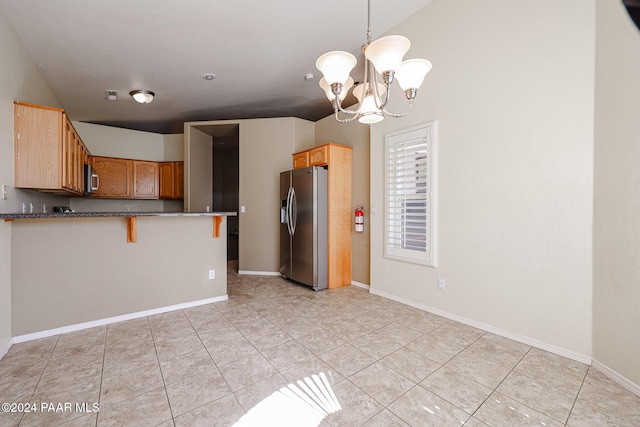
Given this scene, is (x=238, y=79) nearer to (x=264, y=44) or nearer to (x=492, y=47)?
(x=264, y=44)

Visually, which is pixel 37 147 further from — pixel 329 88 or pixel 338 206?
pixel 338 206

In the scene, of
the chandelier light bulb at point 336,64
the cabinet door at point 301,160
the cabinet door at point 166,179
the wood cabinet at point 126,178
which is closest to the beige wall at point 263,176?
the cabinet door at point 301,160

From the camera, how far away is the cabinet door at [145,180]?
234 inches

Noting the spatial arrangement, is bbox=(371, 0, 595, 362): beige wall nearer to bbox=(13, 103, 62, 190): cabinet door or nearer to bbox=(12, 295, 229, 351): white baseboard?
bbox=(12, 295, 229, 351): white baseboard

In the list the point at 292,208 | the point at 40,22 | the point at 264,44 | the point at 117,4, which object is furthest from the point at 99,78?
the point at 292,208

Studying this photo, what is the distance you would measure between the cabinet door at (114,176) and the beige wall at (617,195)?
6.97m

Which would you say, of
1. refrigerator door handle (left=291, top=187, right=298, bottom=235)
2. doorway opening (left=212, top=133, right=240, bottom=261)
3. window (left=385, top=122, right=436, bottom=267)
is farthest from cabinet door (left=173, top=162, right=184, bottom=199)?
window (left=385, top=122, right=436, bottom=267)

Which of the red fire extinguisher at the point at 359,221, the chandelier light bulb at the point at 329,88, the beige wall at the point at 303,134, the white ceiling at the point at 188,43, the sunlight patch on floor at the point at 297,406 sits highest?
the white ceiling at the point at 188,43

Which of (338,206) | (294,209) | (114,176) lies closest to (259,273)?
(294,209)

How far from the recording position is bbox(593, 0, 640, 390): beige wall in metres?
1.81

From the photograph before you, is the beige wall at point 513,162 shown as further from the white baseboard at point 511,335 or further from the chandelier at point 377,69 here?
the chandelier at point 377,69

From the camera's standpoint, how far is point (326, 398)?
175 centimetres

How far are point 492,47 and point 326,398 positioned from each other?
3.09 metres

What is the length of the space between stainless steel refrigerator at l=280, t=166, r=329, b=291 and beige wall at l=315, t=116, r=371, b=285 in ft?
1.55
